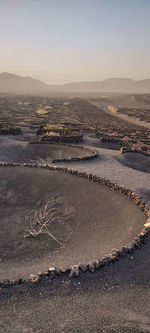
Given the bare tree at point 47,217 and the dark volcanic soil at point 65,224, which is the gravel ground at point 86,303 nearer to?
the dark volcanic soil at point 65,224

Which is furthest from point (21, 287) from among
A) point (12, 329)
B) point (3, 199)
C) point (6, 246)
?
point (3, 199)

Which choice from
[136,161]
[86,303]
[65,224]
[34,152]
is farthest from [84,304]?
[34,152]

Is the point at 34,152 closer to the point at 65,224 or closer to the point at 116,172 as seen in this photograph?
the point at 116,172

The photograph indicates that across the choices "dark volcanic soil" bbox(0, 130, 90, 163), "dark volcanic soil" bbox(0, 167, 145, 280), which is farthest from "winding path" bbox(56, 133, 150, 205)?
"dark volcanic soil" bbox(0, 130, 90, 163)

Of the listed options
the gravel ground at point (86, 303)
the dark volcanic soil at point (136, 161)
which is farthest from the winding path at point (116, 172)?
the gravel ground at point (86, 303)

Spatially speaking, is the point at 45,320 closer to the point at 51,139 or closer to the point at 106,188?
the point at 106,188

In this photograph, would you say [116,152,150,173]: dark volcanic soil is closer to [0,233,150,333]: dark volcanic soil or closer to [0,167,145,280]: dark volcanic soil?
[0,167,145,280]: dark volcanic soil

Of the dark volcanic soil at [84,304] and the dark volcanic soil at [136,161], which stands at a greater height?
the dark volcanic soil at [136,161]

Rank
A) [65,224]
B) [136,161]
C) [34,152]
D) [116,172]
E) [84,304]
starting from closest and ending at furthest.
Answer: [84,304]
[65,224]
[116,172]
[136,161]
[34,152]
